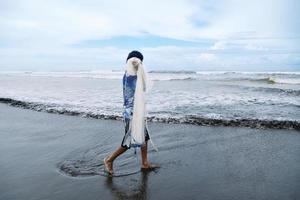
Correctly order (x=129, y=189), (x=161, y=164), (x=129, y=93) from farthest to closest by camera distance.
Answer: (x=161, y=164) → (x=129, y=93) → (x=129, y=189)

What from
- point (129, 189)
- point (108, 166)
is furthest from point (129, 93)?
point (129, 189)

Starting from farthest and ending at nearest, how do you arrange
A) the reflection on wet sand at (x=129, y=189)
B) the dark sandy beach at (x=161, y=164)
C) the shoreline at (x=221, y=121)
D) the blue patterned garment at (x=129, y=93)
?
the shoreline at (x=221, y=121)
the blue patterned garment at (x=129, y=93)
the dark sandy beach at (x=161, y=164)
the reflection on wet sand at (x=129, y=189)

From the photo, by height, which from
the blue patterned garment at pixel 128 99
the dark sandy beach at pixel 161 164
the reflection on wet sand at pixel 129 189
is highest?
the blue patterned garment at pixel 128 99

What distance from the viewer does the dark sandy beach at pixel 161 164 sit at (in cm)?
463

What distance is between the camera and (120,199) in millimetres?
4418

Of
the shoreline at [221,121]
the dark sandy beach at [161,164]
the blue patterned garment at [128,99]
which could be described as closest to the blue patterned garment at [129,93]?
the blue patterned garment at [128,99]

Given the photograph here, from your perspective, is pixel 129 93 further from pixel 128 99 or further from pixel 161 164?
pixel 161 164

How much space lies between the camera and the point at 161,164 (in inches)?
232

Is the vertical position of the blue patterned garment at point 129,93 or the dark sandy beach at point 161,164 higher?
the blue patterned garment at point 129,93

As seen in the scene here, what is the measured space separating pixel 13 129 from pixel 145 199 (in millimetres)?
5803

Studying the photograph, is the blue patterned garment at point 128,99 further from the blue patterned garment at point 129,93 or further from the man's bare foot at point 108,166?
the man's bare foot at point 108,166

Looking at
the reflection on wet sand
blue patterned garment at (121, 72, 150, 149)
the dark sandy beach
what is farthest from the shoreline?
the reflection on wet sand

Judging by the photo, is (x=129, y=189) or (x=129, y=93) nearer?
(x=129, y=189)

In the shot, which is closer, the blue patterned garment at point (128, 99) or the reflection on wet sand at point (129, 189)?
the reflection on wet sand at point (129, 189)
